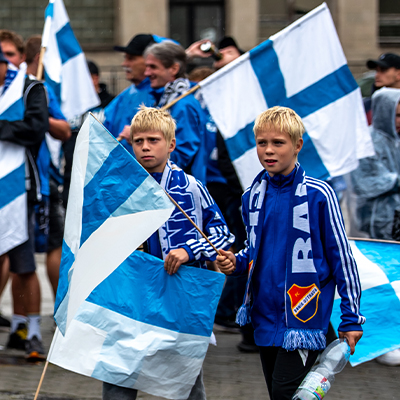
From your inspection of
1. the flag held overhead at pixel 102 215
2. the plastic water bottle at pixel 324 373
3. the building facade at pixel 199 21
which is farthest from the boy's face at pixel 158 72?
the building facade at pixel 199 21

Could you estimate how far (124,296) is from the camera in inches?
132

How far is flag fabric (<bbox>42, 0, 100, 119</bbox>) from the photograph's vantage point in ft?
21.5

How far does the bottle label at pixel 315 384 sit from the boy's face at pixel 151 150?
4.03 ft

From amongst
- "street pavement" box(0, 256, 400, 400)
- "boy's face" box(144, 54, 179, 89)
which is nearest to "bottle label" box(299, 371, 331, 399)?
"street pavement" box(0, 256, 400, 400)

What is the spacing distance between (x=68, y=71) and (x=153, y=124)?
348 cm

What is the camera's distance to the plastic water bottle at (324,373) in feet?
9.57

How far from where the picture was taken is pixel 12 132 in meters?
4.95

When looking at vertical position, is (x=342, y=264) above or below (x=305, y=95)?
below

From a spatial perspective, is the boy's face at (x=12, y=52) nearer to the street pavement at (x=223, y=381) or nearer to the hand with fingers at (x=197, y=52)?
the hand with fingers at (x=197, y=52)

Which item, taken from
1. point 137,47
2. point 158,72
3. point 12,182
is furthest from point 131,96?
point 12,182

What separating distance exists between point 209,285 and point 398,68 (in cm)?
348

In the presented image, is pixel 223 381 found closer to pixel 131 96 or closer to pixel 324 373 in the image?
pixel 324 373

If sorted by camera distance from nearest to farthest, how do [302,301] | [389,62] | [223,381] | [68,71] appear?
[302,301] → [223,381] → [389,62] → [68,71]

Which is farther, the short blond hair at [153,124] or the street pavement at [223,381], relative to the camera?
the street pavement at [223,381]
